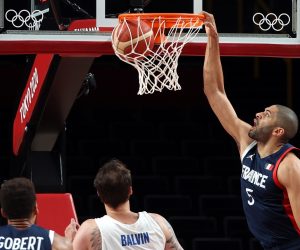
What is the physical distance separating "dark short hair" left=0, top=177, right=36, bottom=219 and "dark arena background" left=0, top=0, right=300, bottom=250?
201 inches

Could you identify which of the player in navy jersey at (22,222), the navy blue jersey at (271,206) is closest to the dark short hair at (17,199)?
the player in navy jersey at (22,222)

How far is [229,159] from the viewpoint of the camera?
11023 millimetres

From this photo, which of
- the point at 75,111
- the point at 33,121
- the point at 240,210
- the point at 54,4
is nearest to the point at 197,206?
the point at 240,210

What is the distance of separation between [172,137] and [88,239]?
7630mm

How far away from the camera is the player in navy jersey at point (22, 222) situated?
12.5 ft

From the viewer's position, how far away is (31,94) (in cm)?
678

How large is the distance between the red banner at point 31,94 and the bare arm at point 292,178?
2.08m

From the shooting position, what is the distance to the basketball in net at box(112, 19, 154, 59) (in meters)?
5.32

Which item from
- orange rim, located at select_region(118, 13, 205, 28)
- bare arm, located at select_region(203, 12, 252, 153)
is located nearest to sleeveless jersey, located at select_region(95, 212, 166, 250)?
bare arm, located at select_region(203, 12, 252, 153)

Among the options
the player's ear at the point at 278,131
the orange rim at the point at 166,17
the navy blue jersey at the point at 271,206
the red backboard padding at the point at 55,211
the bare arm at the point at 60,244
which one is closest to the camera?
the bare arm at the point at 60,244

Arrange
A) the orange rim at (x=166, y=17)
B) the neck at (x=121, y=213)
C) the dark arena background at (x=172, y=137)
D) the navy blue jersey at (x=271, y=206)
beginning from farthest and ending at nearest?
1. the dark arena background at (x=172, y=137)
2. the orange rim at (x=166, y=17)
3. the navy blue jersey at (x=271, y=206)
4. the neck at (x=121, y=213)

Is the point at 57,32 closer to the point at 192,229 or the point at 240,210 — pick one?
the point at 192,229

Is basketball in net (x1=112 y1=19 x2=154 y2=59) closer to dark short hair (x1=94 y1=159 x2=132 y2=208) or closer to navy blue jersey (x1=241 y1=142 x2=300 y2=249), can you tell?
navy blue jersey (x1=241 y1=142 x2=300 y2=249)

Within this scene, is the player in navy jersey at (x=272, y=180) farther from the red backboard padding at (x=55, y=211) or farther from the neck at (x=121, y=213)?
the red backboard padding at (x=55, y=211)
